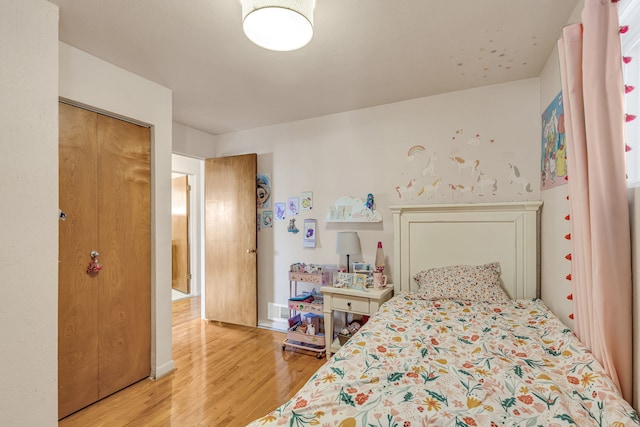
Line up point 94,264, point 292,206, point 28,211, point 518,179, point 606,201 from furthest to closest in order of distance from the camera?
point 292,206, point 518,179, point 94,264, point 28,211, point 606,201

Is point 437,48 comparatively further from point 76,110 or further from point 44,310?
point 44,310

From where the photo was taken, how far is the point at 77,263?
203 cm

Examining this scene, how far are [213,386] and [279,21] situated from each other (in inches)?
99.7

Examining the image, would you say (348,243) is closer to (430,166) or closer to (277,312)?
(430,166)

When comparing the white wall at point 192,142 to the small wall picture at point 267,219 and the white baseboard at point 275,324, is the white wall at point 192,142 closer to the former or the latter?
the small wall picture at point 267,219

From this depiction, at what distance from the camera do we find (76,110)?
2037 millimetres

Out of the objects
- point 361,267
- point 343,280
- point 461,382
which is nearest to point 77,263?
point 343,280

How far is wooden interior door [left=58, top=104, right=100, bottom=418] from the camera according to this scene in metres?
1.96

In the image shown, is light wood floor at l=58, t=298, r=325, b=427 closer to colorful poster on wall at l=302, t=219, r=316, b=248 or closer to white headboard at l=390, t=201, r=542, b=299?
colorful poster on wall at l=302, t=219, r=316, b=248

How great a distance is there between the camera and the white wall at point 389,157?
2.52 metres

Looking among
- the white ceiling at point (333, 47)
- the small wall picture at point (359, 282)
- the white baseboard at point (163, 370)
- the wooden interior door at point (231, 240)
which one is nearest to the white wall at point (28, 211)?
the white ceiling at point (333, 47)

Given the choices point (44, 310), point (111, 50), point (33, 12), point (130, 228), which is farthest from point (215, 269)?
point (33, 12)

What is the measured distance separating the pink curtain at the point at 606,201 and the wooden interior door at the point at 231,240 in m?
2.97

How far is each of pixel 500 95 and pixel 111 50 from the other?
2964 millimetres
